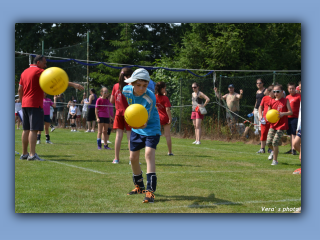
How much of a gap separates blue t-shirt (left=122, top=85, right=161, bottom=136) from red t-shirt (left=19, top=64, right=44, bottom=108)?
13.1 feet

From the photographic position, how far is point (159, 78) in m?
22.6

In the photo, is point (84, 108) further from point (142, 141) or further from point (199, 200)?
point (199, 200)

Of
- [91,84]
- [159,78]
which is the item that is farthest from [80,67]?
[159,78]

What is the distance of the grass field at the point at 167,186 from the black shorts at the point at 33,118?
852 millimetres

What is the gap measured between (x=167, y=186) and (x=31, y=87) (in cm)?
421

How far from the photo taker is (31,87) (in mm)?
8828

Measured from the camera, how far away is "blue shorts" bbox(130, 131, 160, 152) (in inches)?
219

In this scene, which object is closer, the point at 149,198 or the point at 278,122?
the point at 149,198

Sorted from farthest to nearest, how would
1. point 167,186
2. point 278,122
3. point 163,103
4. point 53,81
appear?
point 163,103
point 278,122
point 167,186
point 53,81

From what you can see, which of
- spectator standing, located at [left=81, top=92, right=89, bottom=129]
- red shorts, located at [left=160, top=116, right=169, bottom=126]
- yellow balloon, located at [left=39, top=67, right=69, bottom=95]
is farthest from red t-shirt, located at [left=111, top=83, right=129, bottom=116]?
spectator standing, located at [left=81, top=92, right=89, bottom=129]

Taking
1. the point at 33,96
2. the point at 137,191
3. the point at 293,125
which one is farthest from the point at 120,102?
the point at 293,125

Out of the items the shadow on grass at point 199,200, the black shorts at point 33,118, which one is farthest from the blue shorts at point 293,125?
the black shorts at point 33,118

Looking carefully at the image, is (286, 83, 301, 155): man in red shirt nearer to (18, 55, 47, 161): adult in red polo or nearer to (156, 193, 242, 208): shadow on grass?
(156, 193, 242, 208): shadow on grass
